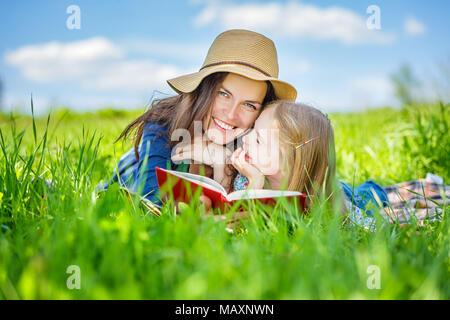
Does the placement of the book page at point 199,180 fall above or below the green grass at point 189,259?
above

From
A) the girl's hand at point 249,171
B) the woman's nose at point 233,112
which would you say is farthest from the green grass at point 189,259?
the woman's nose at point 233,112

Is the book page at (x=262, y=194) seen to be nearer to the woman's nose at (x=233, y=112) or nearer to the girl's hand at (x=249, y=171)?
the girl's hand at (x=249, y=171)

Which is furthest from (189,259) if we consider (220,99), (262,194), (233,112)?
(220,99)

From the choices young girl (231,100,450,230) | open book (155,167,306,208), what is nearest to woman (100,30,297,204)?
young girl (231,100,450,230)

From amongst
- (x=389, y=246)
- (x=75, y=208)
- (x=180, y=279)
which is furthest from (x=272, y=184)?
(x=180, y=279)

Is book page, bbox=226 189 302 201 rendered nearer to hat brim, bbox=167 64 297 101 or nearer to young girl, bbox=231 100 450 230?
young girl, bbox=231 100 450 230

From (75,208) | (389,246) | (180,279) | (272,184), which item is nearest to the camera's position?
(180,279)

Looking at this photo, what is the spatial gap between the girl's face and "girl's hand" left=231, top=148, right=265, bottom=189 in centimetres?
3

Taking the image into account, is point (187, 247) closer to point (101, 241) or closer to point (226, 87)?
point (101, 241)

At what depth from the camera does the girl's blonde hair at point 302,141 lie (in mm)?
2727

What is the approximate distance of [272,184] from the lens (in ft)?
9.31

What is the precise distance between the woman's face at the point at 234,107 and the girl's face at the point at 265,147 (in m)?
0.19

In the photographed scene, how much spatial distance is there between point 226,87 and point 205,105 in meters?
0.20

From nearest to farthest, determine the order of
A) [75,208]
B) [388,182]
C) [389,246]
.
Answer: [389,246] < [75,208] < [388,182]
